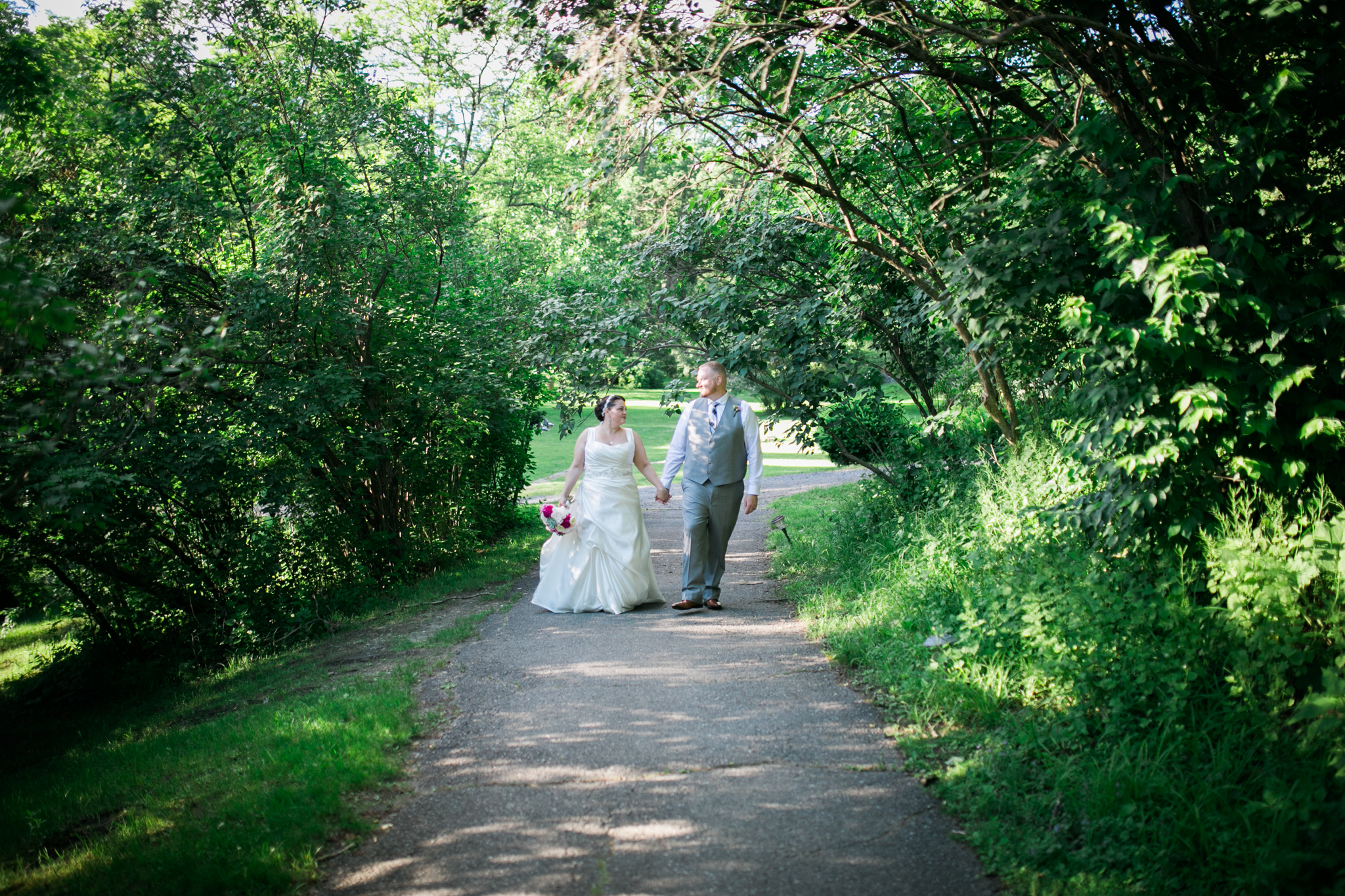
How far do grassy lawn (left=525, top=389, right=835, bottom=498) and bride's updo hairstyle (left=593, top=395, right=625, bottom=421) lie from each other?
6739 mm

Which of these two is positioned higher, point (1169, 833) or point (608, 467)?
point (608, 467)

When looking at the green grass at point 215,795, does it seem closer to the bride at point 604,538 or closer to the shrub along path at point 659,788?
the shrub along path at point 659,788

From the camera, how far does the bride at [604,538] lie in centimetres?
896

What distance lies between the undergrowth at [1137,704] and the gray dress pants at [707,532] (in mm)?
2067

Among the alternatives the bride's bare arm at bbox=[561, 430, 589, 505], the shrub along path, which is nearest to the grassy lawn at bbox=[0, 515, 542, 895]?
the shrub along path

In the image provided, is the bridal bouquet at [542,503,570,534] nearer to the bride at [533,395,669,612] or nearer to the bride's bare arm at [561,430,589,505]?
the bride at [533,395,669,612]

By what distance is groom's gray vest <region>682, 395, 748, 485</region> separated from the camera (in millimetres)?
8391

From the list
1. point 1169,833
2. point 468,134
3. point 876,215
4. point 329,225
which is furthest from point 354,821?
point 468,134

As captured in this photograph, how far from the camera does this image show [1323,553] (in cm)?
449

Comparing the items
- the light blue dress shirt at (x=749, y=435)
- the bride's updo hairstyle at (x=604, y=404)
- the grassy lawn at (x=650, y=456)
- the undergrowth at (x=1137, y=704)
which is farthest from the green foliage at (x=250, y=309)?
the undergrowth at (x=1137, y=704)

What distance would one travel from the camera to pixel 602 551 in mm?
9055

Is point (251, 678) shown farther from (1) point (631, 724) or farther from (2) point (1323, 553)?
(2) point (1323, 553)

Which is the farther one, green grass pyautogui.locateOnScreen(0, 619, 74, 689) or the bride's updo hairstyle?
green grass pyautogui.locateOnScreen(0, 619, 74, 689)

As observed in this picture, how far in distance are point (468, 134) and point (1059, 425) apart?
1564 cm
